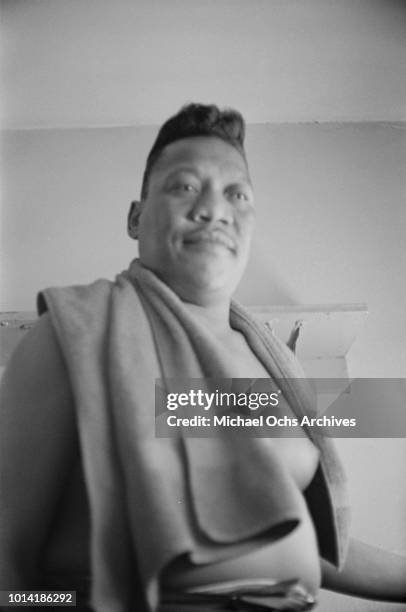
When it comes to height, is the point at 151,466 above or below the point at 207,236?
below

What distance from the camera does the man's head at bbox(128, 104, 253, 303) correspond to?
68 centimetres

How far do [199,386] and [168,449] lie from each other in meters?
0.09

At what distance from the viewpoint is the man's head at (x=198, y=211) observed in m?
Result: 0.68

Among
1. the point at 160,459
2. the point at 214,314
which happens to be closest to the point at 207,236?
the point at 214,314

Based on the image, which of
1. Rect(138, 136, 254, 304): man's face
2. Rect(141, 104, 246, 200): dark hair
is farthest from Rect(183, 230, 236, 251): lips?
Rect(141, 104, 246, 200): dark hair

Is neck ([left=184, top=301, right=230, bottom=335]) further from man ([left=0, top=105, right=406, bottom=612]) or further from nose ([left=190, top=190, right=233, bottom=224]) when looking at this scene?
nose ([left=190, top=190, right=233, bottom=224])

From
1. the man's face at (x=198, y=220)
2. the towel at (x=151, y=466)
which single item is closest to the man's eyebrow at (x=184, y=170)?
the man's face at (x=198, y=220)

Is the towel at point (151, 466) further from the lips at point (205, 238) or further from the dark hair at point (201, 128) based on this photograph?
the dark hair at point (201, 128)

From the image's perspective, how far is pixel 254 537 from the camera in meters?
0.51

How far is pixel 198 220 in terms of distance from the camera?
0.69 m

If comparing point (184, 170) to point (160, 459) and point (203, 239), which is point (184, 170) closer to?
point (203, 239)

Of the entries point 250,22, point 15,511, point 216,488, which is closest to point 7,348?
point 15,511

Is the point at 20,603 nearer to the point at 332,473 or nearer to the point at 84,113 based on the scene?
the point at 332,473

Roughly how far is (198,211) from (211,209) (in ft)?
0.06
